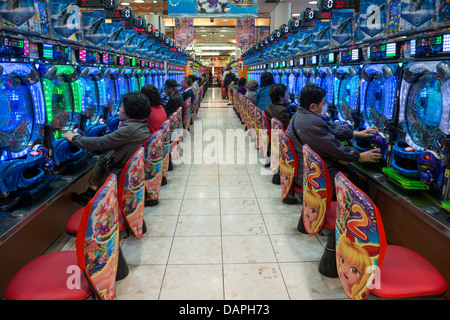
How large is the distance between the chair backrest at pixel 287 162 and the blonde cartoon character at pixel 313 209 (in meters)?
0.45

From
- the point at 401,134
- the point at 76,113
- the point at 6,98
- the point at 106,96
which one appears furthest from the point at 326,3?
the point at 6,98

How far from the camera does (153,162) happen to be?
3.07 meters

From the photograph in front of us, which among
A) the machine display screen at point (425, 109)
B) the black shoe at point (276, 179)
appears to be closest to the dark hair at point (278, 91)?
the black shoe at point (276, 179)

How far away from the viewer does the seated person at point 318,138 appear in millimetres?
2523

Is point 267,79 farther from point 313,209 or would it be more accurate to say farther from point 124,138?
point 313,209

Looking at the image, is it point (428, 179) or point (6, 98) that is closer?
point (428, 179)

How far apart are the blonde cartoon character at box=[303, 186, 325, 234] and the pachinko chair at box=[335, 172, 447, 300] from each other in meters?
0.49

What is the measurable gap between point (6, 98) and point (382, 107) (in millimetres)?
2985

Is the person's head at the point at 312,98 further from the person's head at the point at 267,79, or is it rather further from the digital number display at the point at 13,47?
the person's head at the point at 267,79

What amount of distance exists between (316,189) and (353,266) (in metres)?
0.73

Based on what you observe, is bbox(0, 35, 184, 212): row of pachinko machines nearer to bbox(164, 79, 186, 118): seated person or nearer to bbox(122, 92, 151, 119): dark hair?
bbox(122, 92, 151, 119): dark hair

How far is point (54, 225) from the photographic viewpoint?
2861mm

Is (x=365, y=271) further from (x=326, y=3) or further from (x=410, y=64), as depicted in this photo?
(x=326, y=3)

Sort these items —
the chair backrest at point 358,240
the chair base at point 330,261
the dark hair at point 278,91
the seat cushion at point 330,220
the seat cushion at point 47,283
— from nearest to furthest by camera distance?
the chair backrest at point 358,240 < the seat cushion at point 47,283 < the seat cushion at point 330,220 < the chair base at point 330,261 < the dark hair at point 278,91
